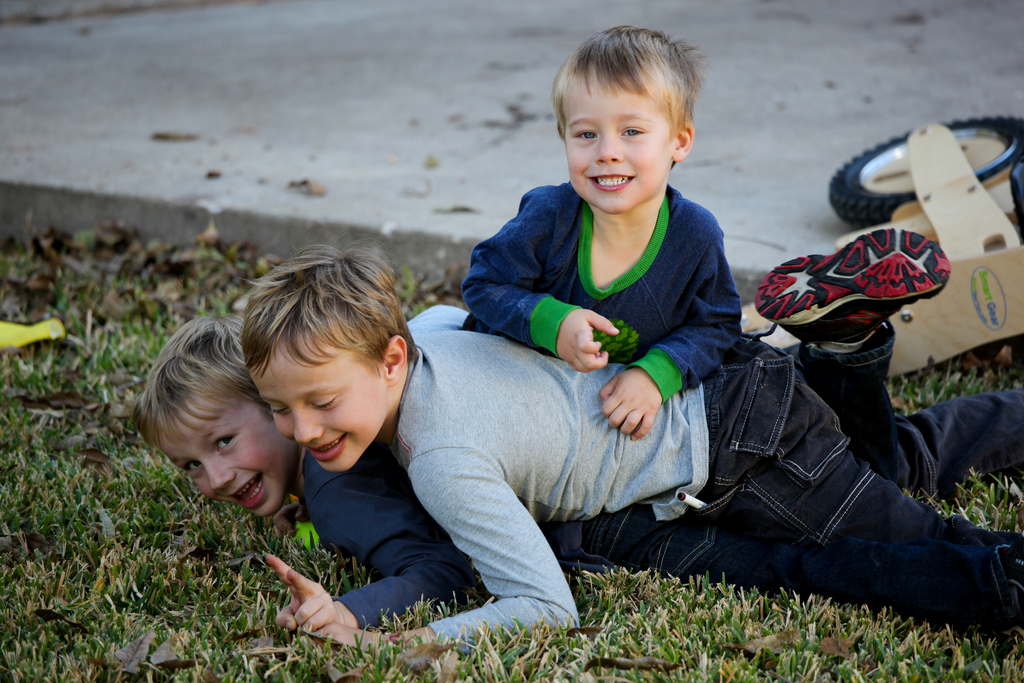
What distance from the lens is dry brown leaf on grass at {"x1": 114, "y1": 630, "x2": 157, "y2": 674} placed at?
7.14 feet

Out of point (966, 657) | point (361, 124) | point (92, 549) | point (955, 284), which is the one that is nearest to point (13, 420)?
point (92, 549)

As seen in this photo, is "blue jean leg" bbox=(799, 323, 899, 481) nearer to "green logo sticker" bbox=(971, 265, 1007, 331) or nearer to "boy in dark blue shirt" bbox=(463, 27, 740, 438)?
"boy in dark blue shirt" bbox=(463, 27, 740, 438)

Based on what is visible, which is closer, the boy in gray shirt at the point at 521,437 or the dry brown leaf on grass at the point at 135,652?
the dry brown leaf on grass at the point at 135,652

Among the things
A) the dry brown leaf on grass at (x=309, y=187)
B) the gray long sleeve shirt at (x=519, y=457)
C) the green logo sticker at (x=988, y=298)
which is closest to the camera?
the gray long sleeve shirt at (x=519, y=457)

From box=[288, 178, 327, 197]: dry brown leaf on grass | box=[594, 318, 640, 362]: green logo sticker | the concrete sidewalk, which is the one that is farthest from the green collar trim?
box=[288, 178, 327, 197]: dry brown leaf on grass

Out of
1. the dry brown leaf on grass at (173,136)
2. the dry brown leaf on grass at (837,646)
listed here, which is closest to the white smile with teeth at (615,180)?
the dry brown leaf on grass at (837,646)

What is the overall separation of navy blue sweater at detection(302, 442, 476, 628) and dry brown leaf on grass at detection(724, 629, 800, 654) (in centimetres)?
77

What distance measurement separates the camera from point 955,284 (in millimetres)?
3459

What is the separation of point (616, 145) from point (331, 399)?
1.04 metres

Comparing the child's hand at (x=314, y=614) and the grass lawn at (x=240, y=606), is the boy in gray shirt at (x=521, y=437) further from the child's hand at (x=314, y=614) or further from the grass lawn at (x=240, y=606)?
the grass lawn at (x=240, y=606)

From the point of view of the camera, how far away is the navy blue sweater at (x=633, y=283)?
2.67 m

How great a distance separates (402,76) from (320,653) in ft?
24.0

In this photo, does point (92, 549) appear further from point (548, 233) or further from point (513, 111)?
point (513, 111)

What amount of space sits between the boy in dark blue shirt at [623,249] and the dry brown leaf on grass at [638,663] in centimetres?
66
